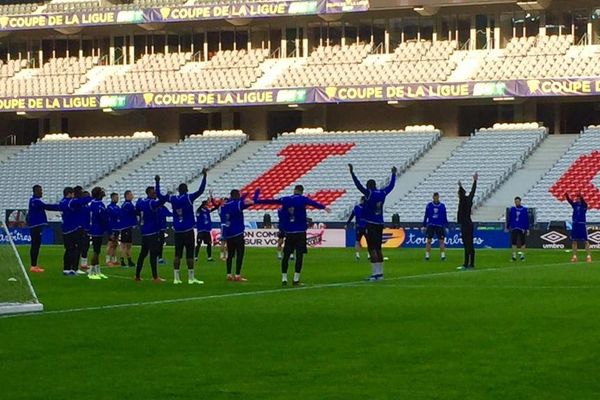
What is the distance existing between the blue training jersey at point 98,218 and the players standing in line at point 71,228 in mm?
238

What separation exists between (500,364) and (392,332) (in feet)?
11.4

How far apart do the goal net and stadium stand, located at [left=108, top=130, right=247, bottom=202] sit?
44153 mm

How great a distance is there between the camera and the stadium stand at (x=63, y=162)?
72.1 meters

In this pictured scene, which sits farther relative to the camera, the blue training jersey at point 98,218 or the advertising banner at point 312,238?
the advertising banner at point 312,238

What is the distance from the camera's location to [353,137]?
71.8 metres

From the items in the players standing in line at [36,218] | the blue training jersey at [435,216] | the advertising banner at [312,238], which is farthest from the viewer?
the advertising banner at [312,238]

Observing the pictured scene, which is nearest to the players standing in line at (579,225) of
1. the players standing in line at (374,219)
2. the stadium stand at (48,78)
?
the players standing in line at (374,219)

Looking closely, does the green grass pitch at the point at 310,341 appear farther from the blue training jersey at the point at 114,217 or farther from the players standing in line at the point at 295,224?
the blue training jersey at the point at 114,217

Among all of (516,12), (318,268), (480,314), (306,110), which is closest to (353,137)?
(306,110)

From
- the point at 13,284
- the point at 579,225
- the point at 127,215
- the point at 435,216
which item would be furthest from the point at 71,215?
the point at 579,225

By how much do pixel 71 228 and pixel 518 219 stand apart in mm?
14113

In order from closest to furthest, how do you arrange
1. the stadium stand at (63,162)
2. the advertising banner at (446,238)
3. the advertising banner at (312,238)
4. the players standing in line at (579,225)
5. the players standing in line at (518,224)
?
1. the players standing in line at (579,225)
2. the players standing in line at (518,224)
3. the advertising banner at (446,238)
4. the advertising banner at (312,238)
5. the stadium stand at (63,162)

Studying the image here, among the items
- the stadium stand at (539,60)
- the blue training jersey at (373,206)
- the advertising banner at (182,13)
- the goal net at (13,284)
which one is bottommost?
the goal net at (13,284)

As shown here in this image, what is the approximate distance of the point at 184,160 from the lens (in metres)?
72.4
